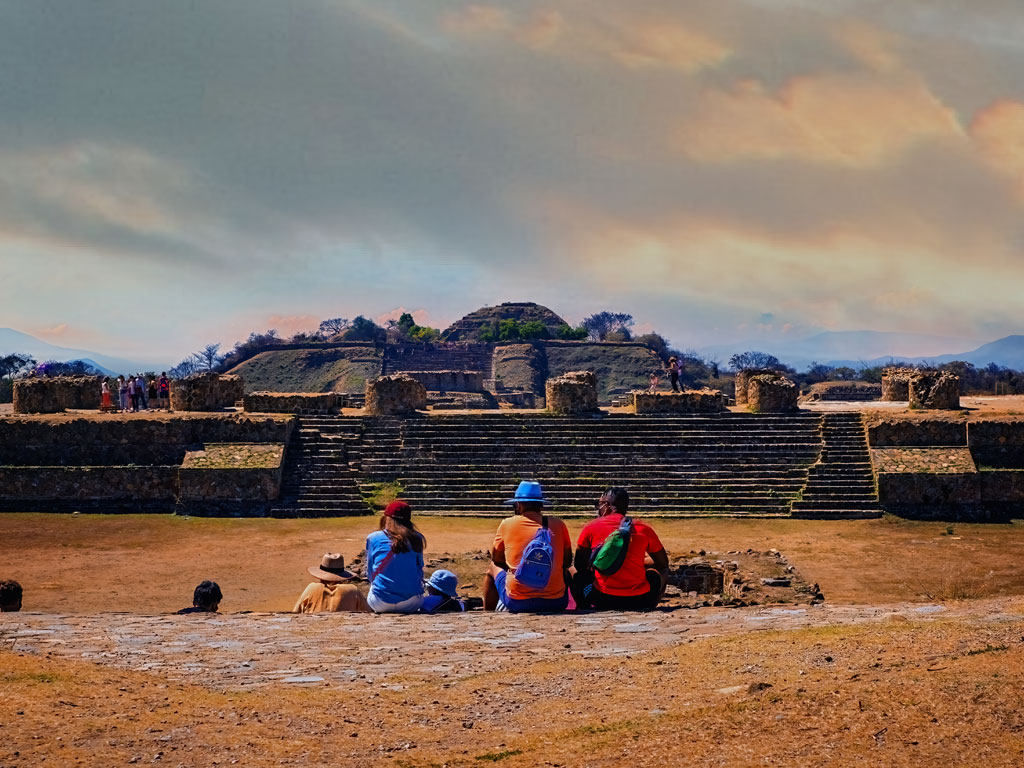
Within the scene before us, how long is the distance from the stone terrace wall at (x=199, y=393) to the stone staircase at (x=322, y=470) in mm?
3083

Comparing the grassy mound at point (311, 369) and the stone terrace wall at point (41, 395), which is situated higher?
the grassy mound at point (311, 369)

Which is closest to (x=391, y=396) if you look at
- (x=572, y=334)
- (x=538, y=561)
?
(x=538, y=561)

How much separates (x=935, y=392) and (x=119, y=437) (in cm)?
1806

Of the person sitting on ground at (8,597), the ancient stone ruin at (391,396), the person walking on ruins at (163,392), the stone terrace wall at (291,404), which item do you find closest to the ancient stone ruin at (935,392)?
the ancient stone ruin at (391,396)

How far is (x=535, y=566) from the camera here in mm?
8148

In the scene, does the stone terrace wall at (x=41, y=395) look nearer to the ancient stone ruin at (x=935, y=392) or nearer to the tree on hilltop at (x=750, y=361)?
the ancient stone ruin at (x=935, y=392)

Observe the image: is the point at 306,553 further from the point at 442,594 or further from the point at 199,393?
the point at 199,393

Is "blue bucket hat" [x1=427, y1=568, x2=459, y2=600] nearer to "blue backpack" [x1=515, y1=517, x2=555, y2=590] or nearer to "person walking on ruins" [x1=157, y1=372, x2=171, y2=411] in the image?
"blue backpack" [x1=515, y1=517, x2=555, y2=590]

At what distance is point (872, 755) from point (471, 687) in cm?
237

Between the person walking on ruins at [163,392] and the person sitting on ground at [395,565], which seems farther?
the person walking on ruins at [163,392]

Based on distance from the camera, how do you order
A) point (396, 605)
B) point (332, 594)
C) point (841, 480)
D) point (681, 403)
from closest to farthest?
point (396, 605), point (332, 594), point (841, 480), point (681, 403)

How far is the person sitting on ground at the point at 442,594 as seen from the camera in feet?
28.7

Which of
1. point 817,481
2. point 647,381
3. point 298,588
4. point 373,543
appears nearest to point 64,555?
point 298,588

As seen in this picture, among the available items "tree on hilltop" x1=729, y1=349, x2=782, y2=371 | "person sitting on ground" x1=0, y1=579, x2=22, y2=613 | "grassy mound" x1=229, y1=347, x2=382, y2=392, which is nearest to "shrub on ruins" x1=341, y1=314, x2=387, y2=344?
"grassy mound" x1=229, y1=347, x2=382, y2=392
